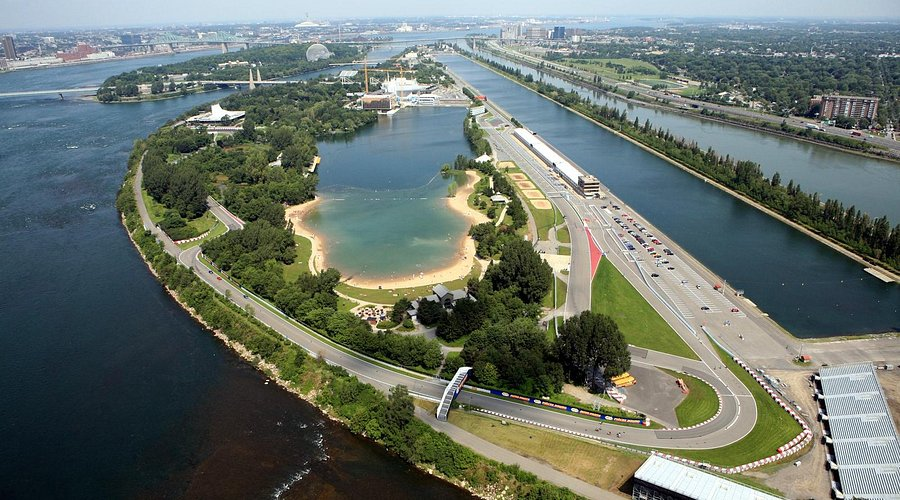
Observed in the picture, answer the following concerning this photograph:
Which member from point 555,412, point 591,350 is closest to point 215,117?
point 591,350

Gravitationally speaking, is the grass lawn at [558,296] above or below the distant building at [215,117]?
below

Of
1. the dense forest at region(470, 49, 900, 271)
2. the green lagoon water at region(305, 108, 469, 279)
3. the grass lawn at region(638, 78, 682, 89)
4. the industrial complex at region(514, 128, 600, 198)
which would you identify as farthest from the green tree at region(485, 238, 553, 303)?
the grass lawn at region(638, 78, 682, 89)

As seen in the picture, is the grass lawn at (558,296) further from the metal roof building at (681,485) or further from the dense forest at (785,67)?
the dense forest at (785,67)

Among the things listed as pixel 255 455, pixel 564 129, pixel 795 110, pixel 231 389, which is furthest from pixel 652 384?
pixel 795 110

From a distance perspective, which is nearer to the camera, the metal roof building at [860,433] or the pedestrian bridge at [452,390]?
A: the metal roof building at [860,433]

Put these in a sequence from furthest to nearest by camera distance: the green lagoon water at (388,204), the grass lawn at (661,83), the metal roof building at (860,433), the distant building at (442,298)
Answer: the grass lawn at (661,83)
the green lagoon water at (388,204)
the distant building at (442,298)
the metal roof building at (860,433)

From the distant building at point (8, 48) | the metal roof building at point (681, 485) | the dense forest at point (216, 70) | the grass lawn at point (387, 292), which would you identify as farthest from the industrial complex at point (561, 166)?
the distant building at point (8, 48)
